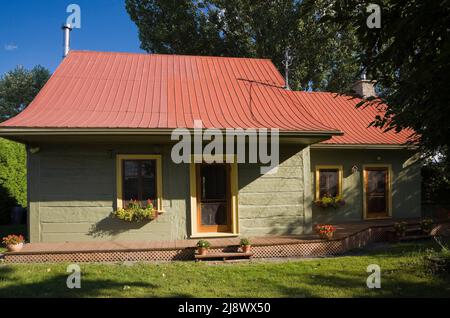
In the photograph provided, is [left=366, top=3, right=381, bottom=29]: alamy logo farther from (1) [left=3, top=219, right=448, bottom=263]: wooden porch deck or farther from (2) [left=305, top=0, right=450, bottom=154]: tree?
(1) [left=3, top=219, right=448, bottom=263]: wooden porch deck

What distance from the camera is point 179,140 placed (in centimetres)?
768

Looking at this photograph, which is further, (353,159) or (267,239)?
(353,159)

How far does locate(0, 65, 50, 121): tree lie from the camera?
3453 cm

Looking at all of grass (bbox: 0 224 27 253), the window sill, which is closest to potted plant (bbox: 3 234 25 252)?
grass (bbox: 0 224 27 253)

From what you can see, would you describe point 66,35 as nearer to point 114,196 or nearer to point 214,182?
point 114,196

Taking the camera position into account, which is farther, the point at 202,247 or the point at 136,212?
the point at 136,212

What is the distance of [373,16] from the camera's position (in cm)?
454

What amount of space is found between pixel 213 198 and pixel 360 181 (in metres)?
5.32

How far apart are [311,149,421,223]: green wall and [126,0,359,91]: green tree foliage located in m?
10.7

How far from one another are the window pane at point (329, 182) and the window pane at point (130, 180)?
5.78m

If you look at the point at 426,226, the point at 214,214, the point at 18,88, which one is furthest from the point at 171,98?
the point at 18,88
